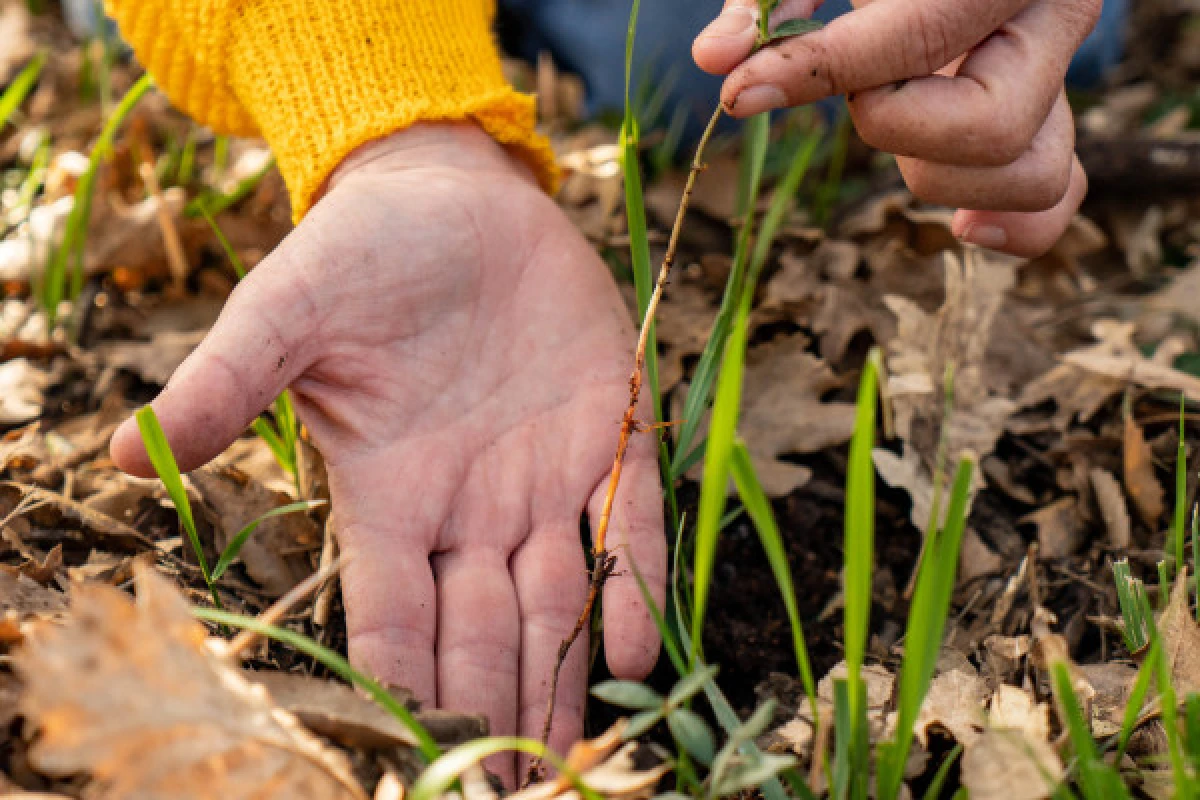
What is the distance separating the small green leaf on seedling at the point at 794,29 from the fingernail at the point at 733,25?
4cm

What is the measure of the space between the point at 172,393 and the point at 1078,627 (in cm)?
132

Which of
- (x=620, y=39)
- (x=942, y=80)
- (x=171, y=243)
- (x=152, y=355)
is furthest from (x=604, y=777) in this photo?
(x=620, y=39)

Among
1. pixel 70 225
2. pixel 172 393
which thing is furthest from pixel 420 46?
pixel 172 393

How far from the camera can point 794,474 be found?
1.63 metres

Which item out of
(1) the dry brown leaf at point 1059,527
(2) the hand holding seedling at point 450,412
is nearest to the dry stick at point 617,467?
(2) the hand holding seedling at point 450,412

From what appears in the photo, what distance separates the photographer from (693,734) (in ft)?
2.95

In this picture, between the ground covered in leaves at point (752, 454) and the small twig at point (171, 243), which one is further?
the small twig at point (171, 243)

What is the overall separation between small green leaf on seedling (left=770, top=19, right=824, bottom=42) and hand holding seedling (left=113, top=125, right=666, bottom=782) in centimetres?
59

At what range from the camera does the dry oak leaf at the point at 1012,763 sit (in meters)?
0.90

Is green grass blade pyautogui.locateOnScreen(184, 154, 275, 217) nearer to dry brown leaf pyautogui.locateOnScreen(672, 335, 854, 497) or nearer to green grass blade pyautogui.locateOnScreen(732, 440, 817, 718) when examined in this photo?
dry brown leaf pyautogui.locateOnScreen(672, 335, 854, 497)

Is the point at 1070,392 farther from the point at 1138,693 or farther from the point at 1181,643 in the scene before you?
the point at 1138,693

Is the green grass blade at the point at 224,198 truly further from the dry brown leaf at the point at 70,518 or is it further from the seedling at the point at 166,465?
the seedling at the point at 166,465

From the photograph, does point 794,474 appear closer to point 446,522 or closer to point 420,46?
Result: point 446,522

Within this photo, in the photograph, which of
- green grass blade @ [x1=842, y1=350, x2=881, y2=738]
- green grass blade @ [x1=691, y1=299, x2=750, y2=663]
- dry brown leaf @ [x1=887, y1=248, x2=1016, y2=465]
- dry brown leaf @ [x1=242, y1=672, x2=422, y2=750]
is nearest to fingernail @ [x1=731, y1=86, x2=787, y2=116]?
green grass blade @ [x1=691, y1=299, x2=750, y2=663]
